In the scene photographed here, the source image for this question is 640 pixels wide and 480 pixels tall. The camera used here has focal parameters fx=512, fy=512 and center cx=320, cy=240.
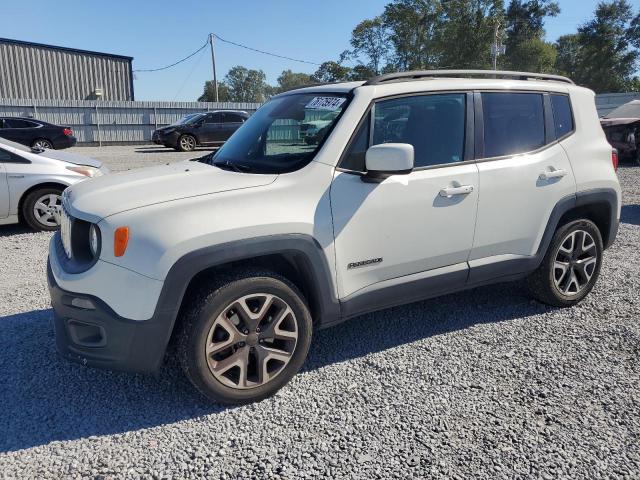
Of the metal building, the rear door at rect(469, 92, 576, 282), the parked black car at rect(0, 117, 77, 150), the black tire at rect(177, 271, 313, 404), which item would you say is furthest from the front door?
the metal building

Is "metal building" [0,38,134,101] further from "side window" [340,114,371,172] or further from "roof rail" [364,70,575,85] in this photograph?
"side window" [340,114,371,172]

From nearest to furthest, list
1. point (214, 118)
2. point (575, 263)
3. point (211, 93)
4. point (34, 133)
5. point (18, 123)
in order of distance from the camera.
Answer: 1. point (575, 263)
2. point (18, 123)
3. point (34, 133)
4. point (214, 118)
5. point (211, 93)

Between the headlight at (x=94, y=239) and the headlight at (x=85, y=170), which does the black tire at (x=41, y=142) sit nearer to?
the headlight at (x=85, y=170)

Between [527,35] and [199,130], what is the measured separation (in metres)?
54.3

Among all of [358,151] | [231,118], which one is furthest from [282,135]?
[231,118]

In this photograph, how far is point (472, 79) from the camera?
3.74 m

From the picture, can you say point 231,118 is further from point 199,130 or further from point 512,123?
point 512,123

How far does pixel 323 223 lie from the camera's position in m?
2.92

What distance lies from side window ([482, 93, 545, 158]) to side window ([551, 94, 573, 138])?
0.14 meters

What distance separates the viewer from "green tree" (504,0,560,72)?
2314 inches

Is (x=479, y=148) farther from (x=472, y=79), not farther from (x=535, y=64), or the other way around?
(x=535, y=64)

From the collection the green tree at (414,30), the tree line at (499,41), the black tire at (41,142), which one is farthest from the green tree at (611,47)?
the black tire at (41,142)

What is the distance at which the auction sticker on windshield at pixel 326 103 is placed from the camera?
327 centimetres

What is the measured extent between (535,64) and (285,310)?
211ft
